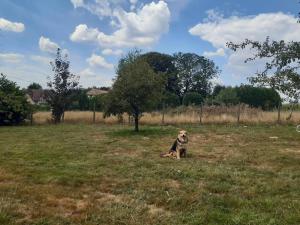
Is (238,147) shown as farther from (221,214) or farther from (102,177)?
(221,214)

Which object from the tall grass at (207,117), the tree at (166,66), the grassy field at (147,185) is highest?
the tree at (166,66)

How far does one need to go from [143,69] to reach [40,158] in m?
8.99

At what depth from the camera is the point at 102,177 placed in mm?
8789

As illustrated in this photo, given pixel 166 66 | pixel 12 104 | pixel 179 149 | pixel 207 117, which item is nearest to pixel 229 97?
pixel 207 117

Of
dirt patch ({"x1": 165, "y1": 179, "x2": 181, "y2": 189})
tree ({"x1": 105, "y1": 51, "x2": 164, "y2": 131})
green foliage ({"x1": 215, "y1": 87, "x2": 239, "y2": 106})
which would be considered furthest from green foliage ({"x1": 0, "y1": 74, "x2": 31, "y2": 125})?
green foliage ({"x1": 215, "y1": 87, "x2": 239, "y2": 106})

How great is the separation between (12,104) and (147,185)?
20.3 m

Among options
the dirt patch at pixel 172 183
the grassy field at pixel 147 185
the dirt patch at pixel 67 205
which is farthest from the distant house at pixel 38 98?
the dirt patch at pixel 67 205

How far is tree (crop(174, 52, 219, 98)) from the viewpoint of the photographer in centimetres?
7063

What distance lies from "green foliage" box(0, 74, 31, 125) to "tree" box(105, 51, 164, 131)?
9.56m

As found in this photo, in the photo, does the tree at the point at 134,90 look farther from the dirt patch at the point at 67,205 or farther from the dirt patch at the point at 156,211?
the dirt patch at the point at 156,211

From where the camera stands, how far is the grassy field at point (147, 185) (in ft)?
19.8

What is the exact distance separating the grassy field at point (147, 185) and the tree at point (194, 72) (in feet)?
186

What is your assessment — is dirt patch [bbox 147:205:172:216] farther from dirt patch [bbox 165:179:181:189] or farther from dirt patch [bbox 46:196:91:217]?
dirt patch [bbox 165:179:181:189]

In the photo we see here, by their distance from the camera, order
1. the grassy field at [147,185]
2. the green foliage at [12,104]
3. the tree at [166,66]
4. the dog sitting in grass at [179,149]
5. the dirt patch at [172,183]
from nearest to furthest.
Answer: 1. the grassy field at [147,185]
2. the dirt patch at [172,183]
3. the dog sitting in grass at [179,149]
4. the green foliage at [12,104]
5. the tree at [166,66]
